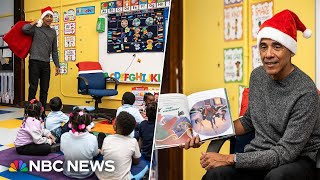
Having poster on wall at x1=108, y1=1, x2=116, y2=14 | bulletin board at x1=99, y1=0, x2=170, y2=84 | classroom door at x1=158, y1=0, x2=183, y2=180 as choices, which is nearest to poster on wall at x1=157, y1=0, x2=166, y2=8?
bulletin board at x1=99, y1=0, x2=170, y2=84

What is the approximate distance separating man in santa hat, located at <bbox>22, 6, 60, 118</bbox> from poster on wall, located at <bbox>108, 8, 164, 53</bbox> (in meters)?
0.13

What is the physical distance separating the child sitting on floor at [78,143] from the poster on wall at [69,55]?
0.12m

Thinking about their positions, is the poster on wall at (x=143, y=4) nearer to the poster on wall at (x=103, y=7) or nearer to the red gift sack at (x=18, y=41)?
the poster on wall at (x=103, y=7)

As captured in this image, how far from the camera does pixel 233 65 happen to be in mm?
1470

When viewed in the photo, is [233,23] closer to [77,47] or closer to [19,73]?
[77,47]

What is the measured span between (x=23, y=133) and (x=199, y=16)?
3.38 ft

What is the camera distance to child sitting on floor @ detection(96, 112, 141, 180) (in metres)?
0.78

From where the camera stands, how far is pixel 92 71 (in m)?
0.80

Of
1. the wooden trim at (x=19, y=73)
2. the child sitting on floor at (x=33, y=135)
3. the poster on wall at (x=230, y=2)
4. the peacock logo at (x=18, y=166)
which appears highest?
the poster on wall at (x=230, y=2)

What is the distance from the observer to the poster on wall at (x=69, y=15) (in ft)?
2.58

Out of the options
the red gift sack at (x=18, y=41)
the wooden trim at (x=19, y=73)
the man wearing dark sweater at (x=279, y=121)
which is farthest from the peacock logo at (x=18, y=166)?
the man wearing dark sweater at (x=279, y=121)

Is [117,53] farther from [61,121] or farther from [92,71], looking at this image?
[61,121]

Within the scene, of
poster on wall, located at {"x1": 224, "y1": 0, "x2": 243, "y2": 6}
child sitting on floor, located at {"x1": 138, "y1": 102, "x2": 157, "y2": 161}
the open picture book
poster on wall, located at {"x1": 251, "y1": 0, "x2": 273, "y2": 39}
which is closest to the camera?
child sitting on floor, located at {"x1": 138, "y1": 102, "x2": 157, "y2": 161}

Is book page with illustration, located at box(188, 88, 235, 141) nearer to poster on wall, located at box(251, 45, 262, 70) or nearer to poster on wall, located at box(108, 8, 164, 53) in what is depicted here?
poster on wall, located at box(108, 8, 164, 53)
